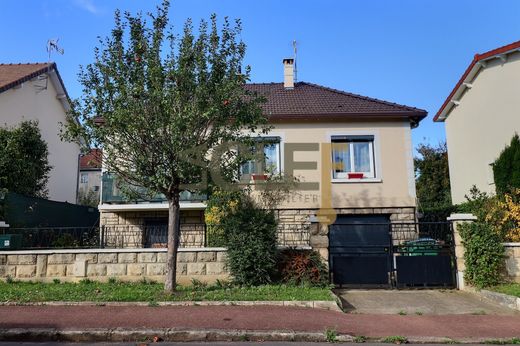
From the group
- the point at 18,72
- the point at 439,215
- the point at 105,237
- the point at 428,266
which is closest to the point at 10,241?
the point at 105,237

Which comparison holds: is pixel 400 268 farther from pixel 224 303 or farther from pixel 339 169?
pixel 339 169

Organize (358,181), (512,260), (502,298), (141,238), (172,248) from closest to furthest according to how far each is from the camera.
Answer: (502,298), (172,248), (512,260), (141,238), (358,181)

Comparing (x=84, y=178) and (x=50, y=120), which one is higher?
(x=50, y=120)

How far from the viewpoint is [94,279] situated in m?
10.7

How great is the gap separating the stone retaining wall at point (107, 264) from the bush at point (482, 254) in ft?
19.3

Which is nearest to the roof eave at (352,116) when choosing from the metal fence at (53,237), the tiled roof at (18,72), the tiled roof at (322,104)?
the tiled roof at (322,104)

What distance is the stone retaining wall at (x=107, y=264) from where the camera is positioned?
10.7 meters

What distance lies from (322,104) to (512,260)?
27.6 ft

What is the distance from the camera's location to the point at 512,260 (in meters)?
10.4

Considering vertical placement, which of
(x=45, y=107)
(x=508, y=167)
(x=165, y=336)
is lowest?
(x=165, y=336)

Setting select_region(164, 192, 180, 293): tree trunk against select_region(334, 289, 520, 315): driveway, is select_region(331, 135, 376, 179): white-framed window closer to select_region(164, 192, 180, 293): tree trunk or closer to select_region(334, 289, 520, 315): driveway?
select_region(334, 289, 520, 315): driveway

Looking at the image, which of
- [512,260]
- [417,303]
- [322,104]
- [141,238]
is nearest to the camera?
[417,303]

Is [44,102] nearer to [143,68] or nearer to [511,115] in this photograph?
[143,68]

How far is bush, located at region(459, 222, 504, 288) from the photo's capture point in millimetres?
10258
